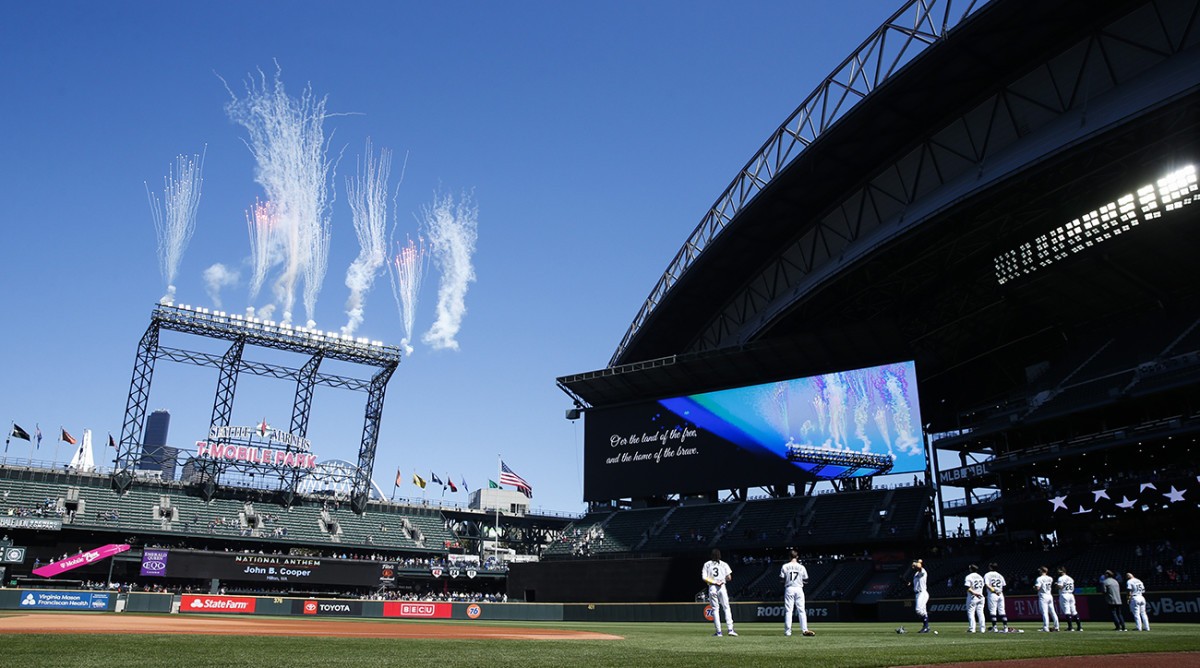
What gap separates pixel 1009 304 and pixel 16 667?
4853 cm

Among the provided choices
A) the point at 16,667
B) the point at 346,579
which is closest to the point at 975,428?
the point at 346,579

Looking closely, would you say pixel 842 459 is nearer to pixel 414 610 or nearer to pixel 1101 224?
pixel 1101 224

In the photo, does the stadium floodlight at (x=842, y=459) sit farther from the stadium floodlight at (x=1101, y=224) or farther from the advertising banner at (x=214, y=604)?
the advertising banner at (x=214, y=604)

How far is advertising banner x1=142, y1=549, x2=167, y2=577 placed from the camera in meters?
55.4

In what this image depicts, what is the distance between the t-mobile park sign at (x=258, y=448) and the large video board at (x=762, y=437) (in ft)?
79.9

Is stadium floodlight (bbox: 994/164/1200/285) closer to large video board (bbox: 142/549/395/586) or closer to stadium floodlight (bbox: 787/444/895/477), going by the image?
stadium floodlight (bbox: 787/444/895/477)

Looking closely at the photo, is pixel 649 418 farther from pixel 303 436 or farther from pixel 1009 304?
pixel 303 436

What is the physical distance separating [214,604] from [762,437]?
3312cm

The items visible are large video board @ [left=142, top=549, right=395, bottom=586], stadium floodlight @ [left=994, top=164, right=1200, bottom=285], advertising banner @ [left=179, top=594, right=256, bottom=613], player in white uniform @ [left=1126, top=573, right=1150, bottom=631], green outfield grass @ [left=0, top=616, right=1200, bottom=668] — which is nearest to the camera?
green outfield grass @ [left=0, top=616, right=1200, bottom=668]

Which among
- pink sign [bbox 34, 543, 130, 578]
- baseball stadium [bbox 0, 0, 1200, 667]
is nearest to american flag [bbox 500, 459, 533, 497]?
baseball stadium [bbox 0, 0, 1200, 667]

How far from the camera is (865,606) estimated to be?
4325 centimetres

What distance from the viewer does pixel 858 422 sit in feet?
169

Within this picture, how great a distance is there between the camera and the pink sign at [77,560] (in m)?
52.3

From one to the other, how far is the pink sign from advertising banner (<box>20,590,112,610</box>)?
52.5ft
